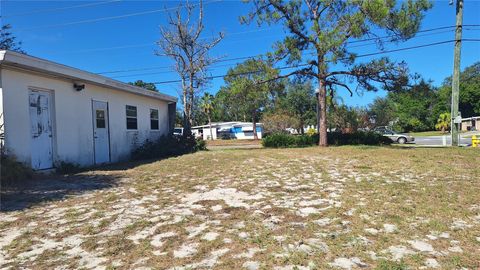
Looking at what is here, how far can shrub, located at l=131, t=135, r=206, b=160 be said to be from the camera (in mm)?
13109

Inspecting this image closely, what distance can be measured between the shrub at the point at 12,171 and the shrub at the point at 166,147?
219 inches

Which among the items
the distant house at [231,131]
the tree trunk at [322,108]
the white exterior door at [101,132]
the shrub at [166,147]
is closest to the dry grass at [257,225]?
the white exterior door at [101,132]

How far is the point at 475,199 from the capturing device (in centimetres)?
526

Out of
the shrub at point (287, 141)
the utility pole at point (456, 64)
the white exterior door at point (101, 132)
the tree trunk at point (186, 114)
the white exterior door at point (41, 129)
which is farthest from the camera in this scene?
the shrub at point (287, 141)

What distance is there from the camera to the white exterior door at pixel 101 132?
10.9m

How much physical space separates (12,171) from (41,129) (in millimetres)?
1954

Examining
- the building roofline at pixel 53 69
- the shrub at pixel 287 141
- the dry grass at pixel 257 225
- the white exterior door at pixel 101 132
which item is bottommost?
the dry grass at pixel 257 225

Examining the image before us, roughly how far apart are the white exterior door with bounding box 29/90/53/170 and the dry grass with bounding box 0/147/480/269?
280cm

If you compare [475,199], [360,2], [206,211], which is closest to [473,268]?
[475,199]

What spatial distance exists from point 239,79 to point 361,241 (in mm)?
13303

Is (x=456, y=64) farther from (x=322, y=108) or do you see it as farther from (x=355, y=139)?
(x=322, y=108)

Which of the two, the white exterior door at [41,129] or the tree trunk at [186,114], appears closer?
the white exterior door at [41,129]

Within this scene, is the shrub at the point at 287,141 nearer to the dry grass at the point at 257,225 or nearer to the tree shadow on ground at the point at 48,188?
the dry grass at the point at 257,225

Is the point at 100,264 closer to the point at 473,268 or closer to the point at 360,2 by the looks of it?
the point at 473,268
